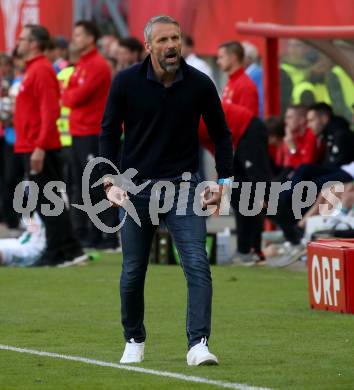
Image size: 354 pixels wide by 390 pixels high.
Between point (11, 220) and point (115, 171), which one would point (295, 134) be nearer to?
point (11, 220)

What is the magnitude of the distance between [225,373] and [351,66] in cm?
877

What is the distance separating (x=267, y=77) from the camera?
61.3 feet

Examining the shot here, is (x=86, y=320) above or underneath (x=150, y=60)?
underneath

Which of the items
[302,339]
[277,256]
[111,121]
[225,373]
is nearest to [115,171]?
[111,121]

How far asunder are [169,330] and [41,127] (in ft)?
16.1

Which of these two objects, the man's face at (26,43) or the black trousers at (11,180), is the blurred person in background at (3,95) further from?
the man's face at (26,43)

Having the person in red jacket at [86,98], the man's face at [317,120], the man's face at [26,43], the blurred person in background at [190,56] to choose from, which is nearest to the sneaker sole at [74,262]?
the person in red jacket at [86,98]

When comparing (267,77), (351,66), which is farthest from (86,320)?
(267,77)

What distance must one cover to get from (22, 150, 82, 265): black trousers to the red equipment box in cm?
408

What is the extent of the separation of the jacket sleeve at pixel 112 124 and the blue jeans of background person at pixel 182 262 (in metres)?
0.28

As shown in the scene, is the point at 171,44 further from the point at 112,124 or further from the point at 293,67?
the point at 293,67

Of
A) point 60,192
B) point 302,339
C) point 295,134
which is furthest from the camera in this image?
point 295,134

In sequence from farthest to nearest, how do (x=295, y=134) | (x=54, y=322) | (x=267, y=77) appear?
(x=267, y=77)
(x=295, y=134)
(x=54, y=322)

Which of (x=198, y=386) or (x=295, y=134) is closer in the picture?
(x=198, y=386)
